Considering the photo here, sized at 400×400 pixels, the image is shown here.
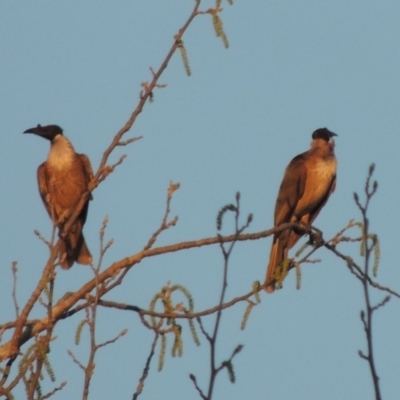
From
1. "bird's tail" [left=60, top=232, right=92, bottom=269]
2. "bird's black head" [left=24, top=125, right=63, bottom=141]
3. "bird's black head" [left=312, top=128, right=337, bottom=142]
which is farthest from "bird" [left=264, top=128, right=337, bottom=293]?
"bird's black head" [left=24, top=125, right=63, bottom=141]

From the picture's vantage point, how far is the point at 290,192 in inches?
370

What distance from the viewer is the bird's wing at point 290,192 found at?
9359mm

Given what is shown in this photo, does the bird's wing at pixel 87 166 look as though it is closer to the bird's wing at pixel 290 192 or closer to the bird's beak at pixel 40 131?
the bird's beak at pixel 40 131

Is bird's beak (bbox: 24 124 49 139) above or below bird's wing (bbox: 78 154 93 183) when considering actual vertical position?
above

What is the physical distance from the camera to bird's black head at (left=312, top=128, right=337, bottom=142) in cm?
1006

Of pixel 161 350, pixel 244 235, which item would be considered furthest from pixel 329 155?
pixel 161 350

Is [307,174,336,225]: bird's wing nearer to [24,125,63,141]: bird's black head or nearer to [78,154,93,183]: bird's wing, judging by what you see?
[78,154,93,183]: bird's wing

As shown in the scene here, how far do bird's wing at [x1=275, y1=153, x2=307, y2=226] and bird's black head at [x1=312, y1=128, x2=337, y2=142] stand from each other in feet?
1.92

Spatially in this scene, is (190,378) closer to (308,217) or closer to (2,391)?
(2,391)

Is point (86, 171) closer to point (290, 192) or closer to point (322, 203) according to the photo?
point (290, 192)

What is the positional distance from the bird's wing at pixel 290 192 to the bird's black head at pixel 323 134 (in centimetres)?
59

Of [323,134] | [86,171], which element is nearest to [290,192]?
[323,134]

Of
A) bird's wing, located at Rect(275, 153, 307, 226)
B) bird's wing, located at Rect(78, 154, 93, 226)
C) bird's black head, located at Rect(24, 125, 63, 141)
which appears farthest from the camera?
bird's black head, located at Rect(24, 125, 63, 141)

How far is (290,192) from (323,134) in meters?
1.03
